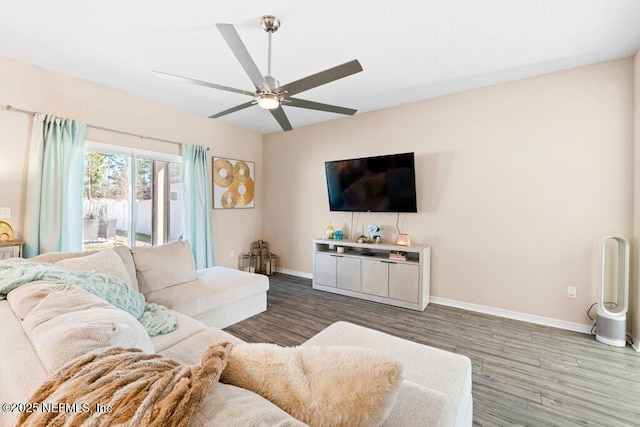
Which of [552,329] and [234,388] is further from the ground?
[234,388]

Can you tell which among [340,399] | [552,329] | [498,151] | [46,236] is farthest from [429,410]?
[46,236]

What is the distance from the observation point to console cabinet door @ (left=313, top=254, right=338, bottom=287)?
3.92 metres

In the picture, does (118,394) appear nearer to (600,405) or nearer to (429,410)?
(429,410)

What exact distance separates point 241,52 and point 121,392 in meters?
1.85

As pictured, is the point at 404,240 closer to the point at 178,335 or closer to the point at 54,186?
the point at 178,335

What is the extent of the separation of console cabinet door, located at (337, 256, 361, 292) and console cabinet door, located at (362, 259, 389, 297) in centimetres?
9

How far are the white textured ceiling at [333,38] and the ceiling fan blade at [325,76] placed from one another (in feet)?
1.59

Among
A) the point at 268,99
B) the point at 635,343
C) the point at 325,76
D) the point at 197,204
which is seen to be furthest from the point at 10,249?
the point at 635,343

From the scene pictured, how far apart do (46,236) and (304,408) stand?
11.4ft

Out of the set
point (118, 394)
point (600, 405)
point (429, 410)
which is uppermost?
point (118, 394)

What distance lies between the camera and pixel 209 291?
2584mm

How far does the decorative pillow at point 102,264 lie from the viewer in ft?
6.61

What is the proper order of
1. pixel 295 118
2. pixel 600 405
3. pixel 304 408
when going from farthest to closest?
pixel 295 118 < pixel 600 405 < pixel 304 408

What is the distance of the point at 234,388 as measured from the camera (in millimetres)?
Answer: 687
